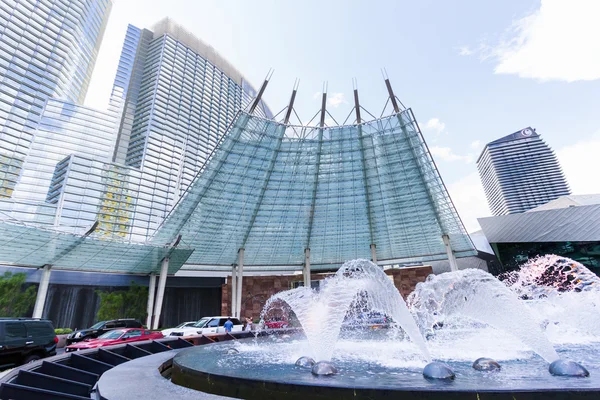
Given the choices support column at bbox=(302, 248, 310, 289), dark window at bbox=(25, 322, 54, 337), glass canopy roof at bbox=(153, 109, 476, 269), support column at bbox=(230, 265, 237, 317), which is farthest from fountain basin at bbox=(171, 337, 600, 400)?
support column at bbox=(302, 248, 310, 289)

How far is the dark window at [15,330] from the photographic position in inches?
438

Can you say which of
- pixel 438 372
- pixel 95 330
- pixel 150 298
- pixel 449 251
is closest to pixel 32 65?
pixel 150 298

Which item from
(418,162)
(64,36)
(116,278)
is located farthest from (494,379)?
(64,36)

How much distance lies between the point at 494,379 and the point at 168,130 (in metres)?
84.9

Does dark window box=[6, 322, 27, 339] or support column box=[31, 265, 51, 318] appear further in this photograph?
support column box=[31, 265, 51, 318]

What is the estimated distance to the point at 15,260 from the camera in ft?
96.7

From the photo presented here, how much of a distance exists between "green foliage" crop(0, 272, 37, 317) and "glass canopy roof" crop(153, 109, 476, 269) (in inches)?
582

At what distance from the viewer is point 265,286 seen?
143 feet

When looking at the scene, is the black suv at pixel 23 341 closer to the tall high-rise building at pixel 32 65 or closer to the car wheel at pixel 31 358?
the car wheel at pixel 31 358

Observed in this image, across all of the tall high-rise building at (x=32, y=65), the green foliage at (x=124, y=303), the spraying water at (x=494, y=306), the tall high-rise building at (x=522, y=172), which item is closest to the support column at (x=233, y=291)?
the green foliage at (x=124, y=303)

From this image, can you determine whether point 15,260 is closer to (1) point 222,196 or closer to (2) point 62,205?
(1) point 222,196

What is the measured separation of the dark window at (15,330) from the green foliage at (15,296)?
2860 cm

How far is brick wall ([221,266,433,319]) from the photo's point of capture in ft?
140

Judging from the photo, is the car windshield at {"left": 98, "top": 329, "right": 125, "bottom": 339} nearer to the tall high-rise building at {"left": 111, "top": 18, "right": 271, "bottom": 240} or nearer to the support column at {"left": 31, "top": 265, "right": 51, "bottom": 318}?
the support column at {"left": 31, "top": 265, "right": 51, "bottom": 318}
